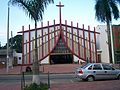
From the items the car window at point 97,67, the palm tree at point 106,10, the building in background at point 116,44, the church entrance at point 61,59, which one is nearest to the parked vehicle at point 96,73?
the car window at point 97,67

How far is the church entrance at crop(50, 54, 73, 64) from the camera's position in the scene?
216 ft

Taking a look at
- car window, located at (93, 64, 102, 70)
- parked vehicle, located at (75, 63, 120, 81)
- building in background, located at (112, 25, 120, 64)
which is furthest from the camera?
building in background, located at (112, 25, 120, 64)

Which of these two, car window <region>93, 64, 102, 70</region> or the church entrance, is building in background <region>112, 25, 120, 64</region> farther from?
car window <region>93, 64, 102, 70</region>

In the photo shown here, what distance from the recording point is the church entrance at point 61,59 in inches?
2596

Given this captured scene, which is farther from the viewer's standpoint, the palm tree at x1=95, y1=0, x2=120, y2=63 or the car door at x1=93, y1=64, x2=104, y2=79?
the palm tree at x1=95, y1=0, x2=120, y2=63

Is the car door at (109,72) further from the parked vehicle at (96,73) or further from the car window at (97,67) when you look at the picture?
the car window at (97,67)

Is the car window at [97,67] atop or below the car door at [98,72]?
atop

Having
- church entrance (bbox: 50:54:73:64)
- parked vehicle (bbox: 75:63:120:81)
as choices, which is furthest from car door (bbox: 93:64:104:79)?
church entrance (bbox: 50:54:73:64)

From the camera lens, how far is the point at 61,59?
67.8 metres

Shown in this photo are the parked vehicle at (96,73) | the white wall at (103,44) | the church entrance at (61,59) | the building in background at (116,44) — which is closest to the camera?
the parked vehicle at (96,73)

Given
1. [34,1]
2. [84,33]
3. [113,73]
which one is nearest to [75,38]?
[84,33]

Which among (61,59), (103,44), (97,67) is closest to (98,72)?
(97,67)

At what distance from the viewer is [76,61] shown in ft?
212

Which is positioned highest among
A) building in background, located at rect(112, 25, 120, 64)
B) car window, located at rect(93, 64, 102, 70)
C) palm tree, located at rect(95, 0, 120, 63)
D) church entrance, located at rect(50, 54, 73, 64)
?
palm tree, located at rect(95, 0, 120, 63)
